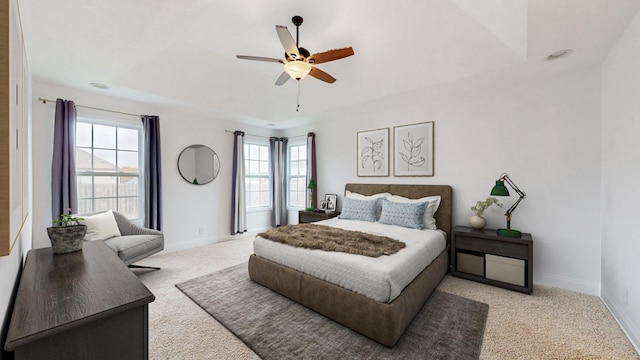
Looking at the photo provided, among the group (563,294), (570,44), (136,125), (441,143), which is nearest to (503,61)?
(570,44)

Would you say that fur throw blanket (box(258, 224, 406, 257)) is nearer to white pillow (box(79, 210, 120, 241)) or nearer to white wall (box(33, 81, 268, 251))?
white pillow (box(79, 210, 120, 241))

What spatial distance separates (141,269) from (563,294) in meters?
5.05

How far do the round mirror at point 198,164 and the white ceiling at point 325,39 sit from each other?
0.96 meters

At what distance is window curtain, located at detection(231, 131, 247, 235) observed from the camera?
5.04 m

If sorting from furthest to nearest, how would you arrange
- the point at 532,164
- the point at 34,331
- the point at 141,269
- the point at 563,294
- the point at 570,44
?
the point at 141,269 < the point at 532,164 < the point at 563,294 < the point at 570,44 < the point at 34,331

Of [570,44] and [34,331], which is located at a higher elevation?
[570,44]

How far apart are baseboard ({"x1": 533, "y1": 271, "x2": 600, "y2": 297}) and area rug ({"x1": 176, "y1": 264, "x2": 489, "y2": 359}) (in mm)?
1107

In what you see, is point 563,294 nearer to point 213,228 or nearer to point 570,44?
point 570,44

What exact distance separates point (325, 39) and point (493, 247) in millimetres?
3122

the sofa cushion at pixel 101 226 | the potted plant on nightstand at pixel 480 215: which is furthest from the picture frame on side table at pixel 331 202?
the sofa cushion at pixel 101 226

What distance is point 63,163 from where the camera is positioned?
3193mm

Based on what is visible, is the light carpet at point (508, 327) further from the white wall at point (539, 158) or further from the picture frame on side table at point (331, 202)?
the picture frame on side table at point (331, 202)

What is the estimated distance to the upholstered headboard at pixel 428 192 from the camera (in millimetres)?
3576

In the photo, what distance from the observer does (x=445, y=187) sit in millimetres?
3656
